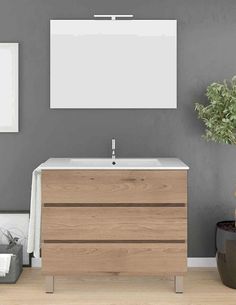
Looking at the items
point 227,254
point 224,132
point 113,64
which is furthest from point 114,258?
point 113,64

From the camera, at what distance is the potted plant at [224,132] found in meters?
3.37

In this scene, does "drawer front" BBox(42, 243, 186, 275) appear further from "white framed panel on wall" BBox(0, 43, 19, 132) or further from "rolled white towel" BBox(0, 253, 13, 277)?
"white framed panel on wall" BBox(0, 43, 19, 132)

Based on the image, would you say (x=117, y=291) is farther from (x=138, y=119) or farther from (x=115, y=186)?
(x=138, y=119)

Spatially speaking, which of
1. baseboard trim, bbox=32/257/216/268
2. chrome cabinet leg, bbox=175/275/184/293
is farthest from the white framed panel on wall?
chrome cabinet leg, bbox=175/275/184/293

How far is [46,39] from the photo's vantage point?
3.87 m

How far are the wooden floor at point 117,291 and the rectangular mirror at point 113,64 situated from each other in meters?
1.39

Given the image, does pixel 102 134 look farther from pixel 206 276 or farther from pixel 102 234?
pixel 206 276

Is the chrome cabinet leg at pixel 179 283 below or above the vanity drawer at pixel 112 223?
below

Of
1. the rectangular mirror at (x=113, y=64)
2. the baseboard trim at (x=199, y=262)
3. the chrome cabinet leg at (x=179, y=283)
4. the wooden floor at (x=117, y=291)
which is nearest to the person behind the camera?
the wooden floor at (x=117, y=291)

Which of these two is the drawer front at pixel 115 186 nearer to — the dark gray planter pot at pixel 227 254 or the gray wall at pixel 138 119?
the dark gray planter pot at pixel 227 254

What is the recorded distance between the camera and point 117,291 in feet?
11.1

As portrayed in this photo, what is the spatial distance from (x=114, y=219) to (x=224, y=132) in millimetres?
1020

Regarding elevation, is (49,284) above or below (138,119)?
below

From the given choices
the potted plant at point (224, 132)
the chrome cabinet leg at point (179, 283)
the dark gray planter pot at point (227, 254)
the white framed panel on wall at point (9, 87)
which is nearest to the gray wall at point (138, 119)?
the white framed panel on wall at point (9, 87)
